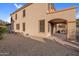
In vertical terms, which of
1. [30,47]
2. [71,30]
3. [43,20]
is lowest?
[30,47]

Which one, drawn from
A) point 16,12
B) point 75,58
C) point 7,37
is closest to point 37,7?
point 16,12

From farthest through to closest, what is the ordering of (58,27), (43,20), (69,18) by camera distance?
(43,20) → (58,27) → (69,18)

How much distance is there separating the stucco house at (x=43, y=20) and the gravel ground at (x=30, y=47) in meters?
0.17

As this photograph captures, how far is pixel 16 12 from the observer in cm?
321

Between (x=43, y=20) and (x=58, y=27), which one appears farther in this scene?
(x=43, y=20)

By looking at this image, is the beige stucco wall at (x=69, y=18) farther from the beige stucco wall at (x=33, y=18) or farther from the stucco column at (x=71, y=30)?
the beige stucco wall at (x=33, y=18)

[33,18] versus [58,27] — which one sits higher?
[33,18]

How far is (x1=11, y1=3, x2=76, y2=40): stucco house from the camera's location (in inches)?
116

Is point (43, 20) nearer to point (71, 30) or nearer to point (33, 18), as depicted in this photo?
point (33, 18)

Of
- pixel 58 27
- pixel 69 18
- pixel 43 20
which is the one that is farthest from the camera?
pixel 43 20

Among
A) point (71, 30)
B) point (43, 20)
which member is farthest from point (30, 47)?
point (71, 30)

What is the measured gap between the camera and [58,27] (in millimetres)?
3039

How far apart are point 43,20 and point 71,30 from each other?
2.06ft

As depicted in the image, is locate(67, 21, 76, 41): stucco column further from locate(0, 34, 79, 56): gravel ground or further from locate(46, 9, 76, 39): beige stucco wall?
locate(0, 34, 79, 56): gravel ground
